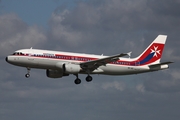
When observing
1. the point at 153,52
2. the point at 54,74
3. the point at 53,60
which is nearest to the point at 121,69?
the point at 153,52

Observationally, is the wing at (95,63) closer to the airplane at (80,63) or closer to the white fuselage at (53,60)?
the airplane at (80,63)

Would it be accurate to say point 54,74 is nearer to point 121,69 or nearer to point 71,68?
point 71,68

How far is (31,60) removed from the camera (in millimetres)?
90625

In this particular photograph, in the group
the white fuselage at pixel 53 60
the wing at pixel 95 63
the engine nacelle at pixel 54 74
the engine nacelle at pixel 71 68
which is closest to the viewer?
the white fuselage at pixel 53 60

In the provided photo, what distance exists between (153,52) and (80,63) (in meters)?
18.0

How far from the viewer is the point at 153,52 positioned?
106m

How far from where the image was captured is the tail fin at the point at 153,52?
102m

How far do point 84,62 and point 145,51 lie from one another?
16300 millimetres

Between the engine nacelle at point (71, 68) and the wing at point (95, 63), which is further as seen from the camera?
the wing at point (95, 63)

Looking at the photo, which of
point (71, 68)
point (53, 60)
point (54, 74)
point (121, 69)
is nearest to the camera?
point (53, 60)

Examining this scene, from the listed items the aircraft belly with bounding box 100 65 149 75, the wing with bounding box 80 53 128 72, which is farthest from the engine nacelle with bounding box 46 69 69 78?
the aircraft belly with bounding box 100 65 149 75

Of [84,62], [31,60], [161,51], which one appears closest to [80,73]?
[84,62]

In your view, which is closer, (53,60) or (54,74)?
(53,60)

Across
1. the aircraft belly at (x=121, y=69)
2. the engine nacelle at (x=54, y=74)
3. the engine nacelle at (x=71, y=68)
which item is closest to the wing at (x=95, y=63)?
the engine nacelle at (x=71, y=68)
